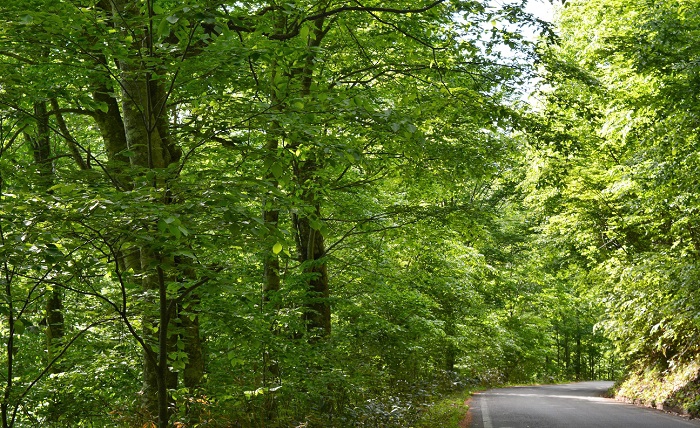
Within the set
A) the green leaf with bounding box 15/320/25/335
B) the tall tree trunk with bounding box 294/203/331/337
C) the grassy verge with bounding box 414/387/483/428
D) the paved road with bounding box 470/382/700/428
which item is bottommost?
the paved road with bounding box 470/382/700/428

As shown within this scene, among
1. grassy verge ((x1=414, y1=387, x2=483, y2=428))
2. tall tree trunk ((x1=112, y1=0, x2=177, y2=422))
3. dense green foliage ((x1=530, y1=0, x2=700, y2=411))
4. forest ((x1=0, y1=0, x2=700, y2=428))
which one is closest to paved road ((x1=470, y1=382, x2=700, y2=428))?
grassy verge ((x1=414, y1=387, x2=483, y2=428))

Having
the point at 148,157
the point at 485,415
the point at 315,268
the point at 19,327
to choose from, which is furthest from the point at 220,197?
the point at 485,415

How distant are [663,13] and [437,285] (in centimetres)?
865

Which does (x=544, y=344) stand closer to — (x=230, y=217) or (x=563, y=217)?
(x=563, y=217)

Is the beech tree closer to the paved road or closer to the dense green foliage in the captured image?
the paved road

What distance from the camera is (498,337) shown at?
93.2 ft

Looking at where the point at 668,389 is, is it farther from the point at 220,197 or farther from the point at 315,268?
the point at 220,197

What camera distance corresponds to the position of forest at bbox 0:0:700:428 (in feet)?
16.0

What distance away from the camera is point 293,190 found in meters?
7.29

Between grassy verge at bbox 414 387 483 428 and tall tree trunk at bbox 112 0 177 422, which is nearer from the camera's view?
tall tree trunk at bbox 112 0 177 422

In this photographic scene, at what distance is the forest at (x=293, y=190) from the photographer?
487 cm

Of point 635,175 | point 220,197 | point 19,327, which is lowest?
point 19,327

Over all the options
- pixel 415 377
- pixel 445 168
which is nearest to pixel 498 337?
pixel 415 377

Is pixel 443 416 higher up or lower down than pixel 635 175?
lower down
